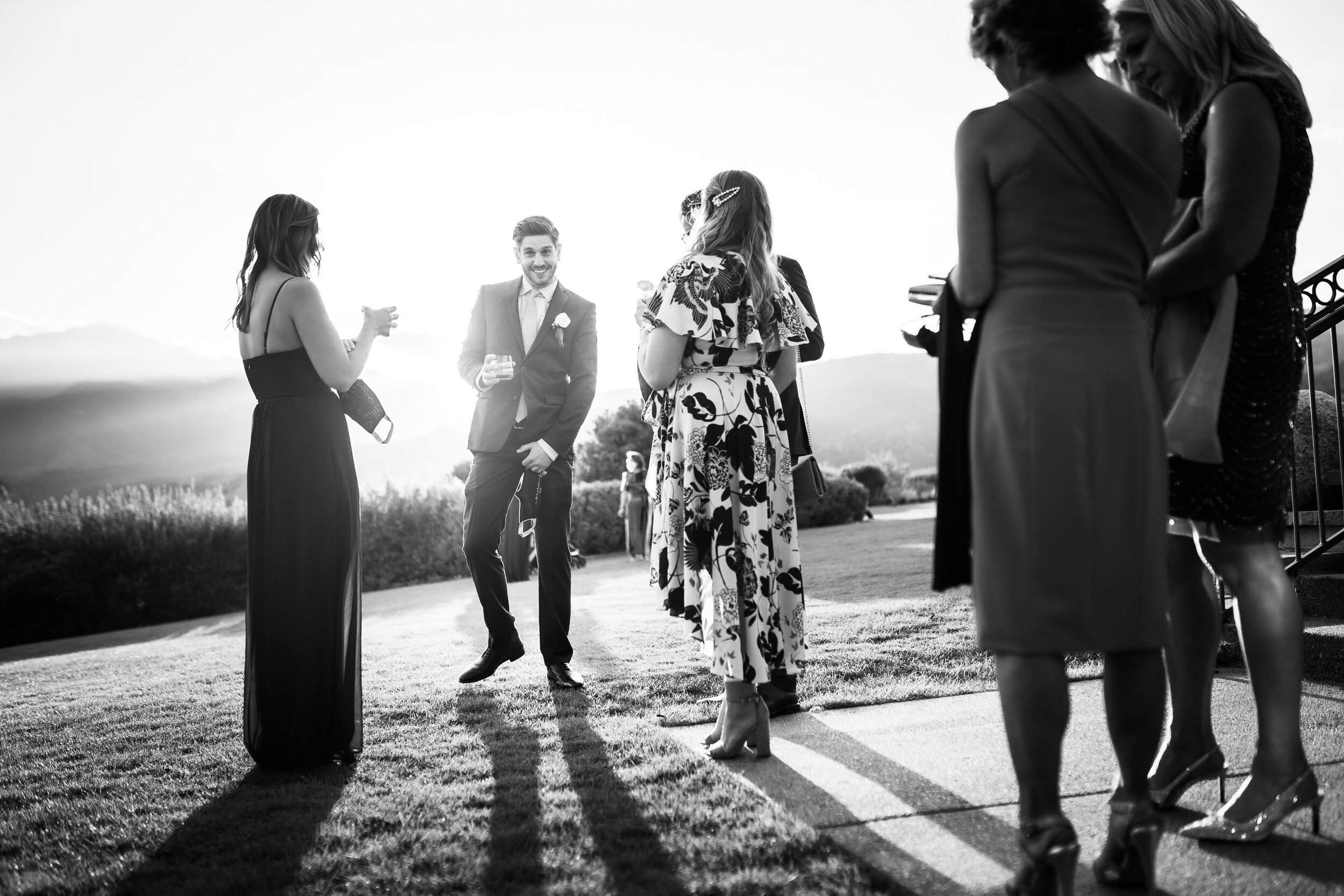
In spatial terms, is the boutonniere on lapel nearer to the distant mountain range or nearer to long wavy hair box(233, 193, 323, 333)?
long wavy hair box(233, 193, 323, 333)

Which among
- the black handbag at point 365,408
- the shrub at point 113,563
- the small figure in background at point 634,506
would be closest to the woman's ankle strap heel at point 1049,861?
the black handbag at point 365,408

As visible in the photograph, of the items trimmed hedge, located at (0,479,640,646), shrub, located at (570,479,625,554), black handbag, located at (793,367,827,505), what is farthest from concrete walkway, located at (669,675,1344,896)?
shrub, located at (570,479,625,554)

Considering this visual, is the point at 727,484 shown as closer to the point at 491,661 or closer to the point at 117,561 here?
the point at 491,661

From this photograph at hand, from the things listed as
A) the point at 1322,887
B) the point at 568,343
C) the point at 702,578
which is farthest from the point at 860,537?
the point at 1322,887

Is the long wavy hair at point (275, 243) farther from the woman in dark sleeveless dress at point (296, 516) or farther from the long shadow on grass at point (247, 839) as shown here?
the long shadow on grass at point (247, 839)

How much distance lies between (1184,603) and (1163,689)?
0.72 metres

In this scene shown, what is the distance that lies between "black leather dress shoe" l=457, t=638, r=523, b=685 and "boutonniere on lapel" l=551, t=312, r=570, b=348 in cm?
167

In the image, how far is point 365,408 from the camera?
4.20m

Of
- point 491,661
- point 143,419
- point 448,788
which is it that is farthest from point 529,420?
point 143,419

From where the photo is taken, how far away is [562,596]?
5473 mm

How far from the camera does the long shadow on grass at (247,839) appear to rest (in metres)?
2.54

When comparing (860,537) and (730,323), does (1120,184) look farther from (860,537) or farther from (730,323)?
(860,537)

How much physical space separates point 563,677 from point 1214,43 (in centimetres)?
408

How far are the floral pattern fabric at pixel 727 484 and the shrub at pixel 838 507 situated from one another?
20286mm
